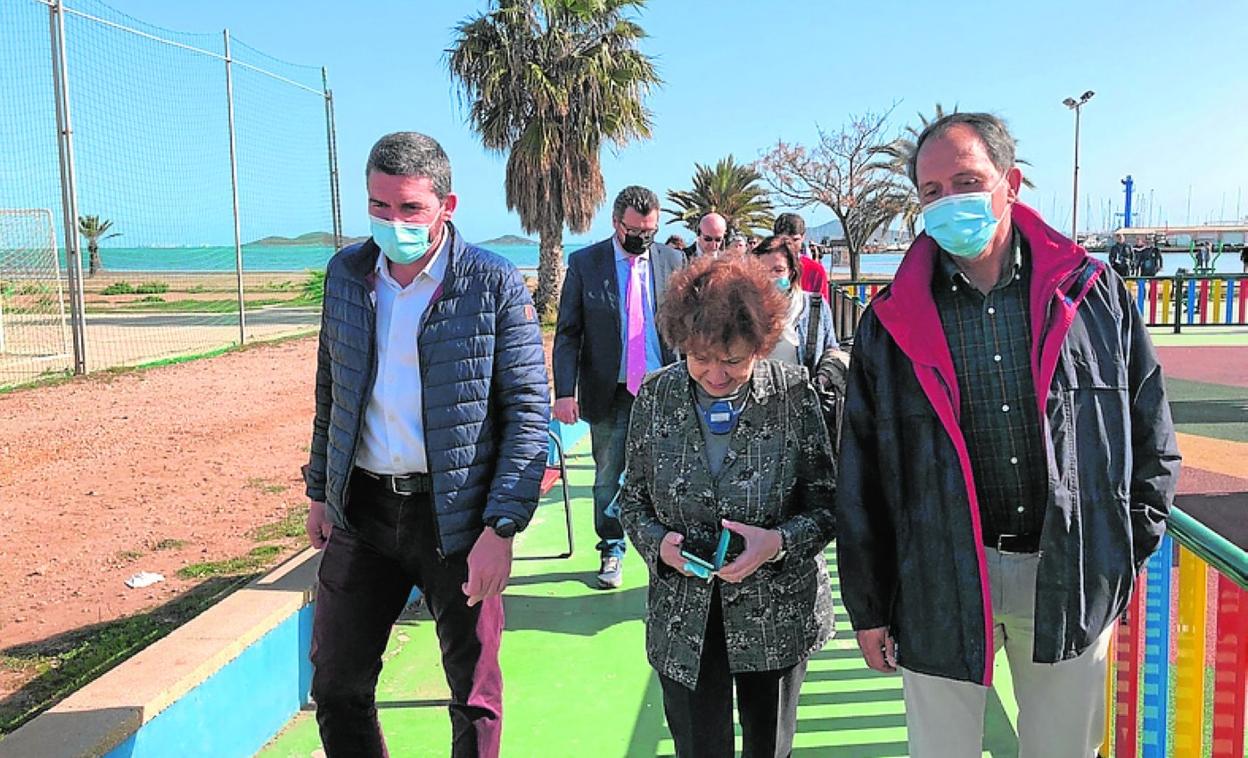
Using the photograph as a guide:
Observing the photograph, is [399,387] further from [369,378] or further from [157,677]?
[157,677]

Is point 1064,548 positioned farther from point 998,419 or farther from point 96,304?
point 96,304

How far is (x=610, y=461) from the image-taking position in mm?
4895

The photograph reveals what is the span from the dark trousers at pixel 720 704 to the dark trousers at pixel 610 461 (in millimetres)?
2290

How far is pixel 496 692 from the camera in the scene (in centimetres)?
272

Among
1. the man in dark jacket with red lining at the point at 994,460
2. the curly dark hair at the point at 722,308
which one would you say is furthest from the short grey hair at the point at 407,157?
the man in dark jacket with red lining at the point at 994,460

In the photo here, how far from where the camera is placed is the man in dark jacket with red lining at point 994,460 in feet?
6.49

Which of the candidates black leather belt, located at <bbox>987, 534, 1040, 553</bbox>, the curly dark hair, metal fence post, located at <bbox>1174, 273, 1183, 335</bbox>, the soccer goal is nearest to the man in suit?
the curly dark hair

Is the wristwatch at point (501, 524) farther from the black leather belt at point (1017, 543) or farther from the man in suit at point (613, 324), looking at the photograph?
the man in suit at point (613, 324)

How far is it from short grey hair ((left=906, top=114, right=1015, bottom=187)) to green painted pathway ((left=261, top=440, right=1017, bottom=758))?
2.12m

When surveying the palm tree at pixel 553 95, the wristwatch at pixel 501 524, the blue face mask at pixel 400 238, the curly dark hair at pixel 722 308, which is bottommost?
the wristwatch at pixel 501 524

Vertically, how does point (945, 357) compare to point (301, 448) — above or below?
above

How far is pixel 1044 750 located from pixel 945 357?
0.92m

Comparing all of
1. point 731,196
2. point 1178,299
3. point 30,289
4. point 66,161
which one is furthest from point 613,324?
point 731,196

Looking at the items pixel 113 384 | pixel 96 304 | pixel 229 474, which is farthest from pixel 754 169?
pixel 229 474
